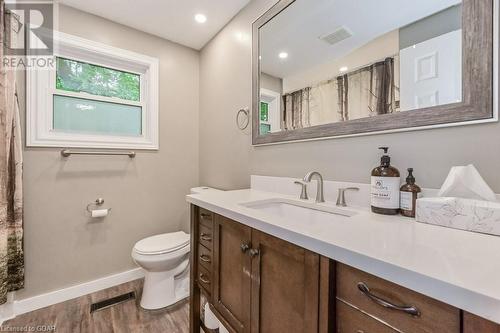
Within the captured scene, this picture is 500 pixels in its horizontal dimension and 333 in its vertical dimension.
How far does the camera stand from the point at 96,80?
1.96 metres

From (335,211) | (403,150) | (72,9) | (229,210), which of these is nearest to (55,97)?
(72,9)

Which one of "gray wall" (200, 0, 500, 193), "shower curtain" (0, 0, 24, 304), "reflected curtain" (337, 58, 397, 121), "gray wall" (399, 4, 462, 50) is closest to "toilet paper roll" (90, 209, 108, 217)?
"shower curtain" (0, 0, 24, 304)

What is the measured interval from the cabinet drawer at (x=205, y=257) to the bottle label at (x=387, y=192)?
33.8 inches

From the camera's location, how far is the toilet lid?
1.60 meters

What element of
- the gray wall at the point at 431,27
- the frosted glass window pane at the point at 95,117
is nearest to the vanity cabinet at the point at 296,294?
the gray wall at the point at 431,27

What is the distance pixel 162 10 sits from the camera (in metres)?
1.83

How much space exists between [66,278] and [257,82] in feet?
7.22

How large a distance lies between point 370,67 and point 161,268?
1868 mm

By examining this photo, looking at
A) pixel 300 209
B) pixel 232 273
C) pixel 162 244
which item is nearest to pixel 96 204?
pixel 162 244

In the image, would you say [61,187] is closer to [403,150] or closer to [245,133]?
[245,133]

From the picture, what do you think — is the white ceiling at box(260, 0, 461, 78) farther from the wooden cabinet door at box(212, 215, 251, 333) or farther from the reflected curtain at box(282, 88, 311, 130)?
the wooden cabinet door at box(212, 215, 251, 333)

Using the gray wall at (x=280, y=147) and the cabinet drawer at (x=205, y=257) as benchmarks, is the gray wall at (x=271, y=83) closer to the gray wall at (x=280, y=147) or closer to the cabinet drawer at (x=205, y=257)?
the gray wall at (x=280, y=147)

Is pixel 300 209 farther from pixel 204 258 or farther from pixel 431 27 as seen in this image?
pixel 431 27

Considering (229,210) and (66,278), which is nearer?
(229,210)
